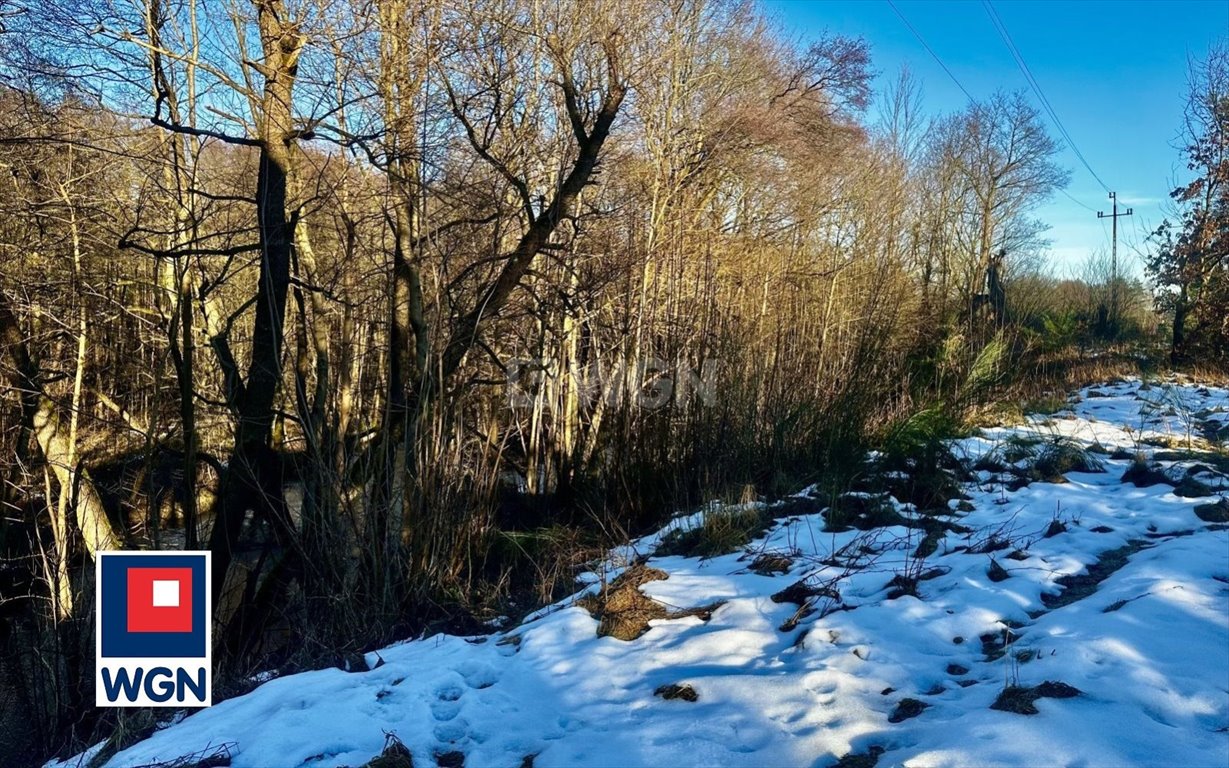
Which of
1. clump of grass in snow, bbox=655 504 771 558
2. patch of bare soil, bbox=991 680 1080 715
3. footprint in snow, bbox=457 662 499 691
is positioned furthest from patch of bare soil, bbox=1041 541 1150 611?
footprint in snow, bbox=457 662 499 691

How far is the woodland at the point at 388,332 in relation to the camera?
5.16 m

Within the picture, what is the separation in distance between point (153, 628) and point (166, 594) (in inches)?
7.7

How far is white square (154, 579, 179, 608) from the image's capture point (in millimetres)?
3502

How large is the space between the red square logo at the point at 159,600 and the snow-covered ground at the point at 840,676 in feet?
1.40

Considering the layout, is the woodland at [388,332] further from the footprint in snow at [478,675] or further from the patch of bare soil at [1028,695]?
the patch of bare soil at [1028,695]

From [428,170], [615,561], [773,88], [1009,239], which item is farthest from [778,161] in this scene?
[1009,239]

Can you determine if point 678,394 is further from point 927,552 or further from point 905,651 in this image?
point 905,651

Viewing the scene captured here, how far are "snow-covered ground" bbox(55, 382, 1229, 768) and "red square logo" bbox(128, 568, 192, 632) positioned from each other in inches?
16.8

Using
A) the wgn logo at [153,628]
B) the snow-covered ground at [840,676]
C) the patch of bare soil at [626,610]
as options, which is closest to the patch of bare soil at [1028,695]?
the snow-covered ground at [840,676]

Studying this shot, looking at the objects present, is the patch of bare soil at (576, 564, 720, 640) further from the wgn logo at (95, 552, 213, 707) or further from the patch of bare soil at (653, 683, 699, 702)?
the wgn logo at (95, 552, 213, 707)

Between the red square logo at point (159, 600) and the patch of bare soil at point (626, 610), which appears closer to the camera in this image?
the red square logo at point (159, 600)

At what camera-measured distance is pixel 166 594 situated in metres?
3.60

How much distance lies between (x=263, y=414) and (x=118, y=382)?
244 centimetres

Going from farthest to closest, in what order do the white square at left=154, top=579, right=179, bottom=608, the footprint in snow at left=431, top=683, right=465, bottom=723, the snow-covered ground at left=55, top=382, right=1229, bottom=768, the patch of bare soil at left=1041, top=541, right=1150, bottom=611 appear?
the white square at left=154, top=579, right=179, bottom=608 → the patch of bare soil at left=1041, top=541, right=1150, bottom=611 → the footprint in snow at left=431, top=683, right=465, bottom=723 → the snow-covered ground at left=55, top=382, right=1229, bottom=768
